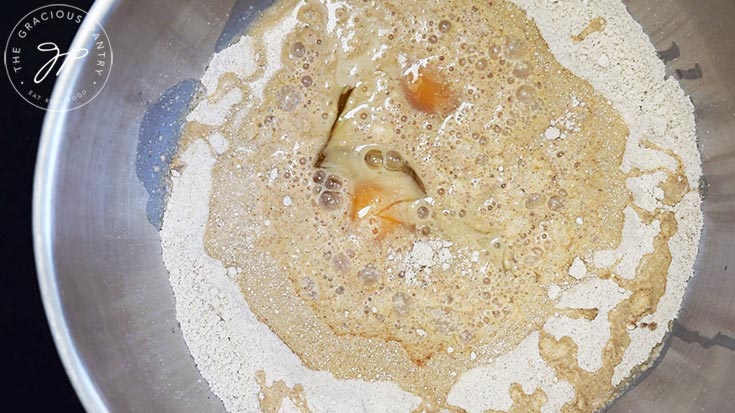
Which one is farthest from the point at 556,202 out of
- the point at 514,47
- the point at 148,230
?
the point at 148,230

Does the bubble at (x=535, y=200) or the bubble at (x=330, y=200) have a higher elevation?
the bubble at (x=330, y=200)

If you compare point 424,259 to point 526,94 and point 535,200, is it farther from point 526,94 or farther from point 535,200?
point 526,94

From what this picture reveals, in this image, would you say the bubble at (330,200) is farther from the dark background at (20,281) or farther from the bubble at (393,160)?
the dark background at (20,281)

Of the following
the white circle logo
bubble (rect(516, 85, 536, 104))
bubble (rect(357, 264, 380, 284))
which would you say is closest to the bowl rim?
the white circle logo

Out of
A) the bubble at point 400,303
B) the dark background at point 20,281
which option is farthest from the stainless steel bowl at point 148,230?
the bubble at point 400,303

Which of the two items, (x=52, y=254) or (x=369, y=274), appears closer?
(x=52, y=254)

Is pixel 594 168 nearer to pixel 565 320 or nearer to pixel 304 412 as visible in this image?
pixel 565 320
